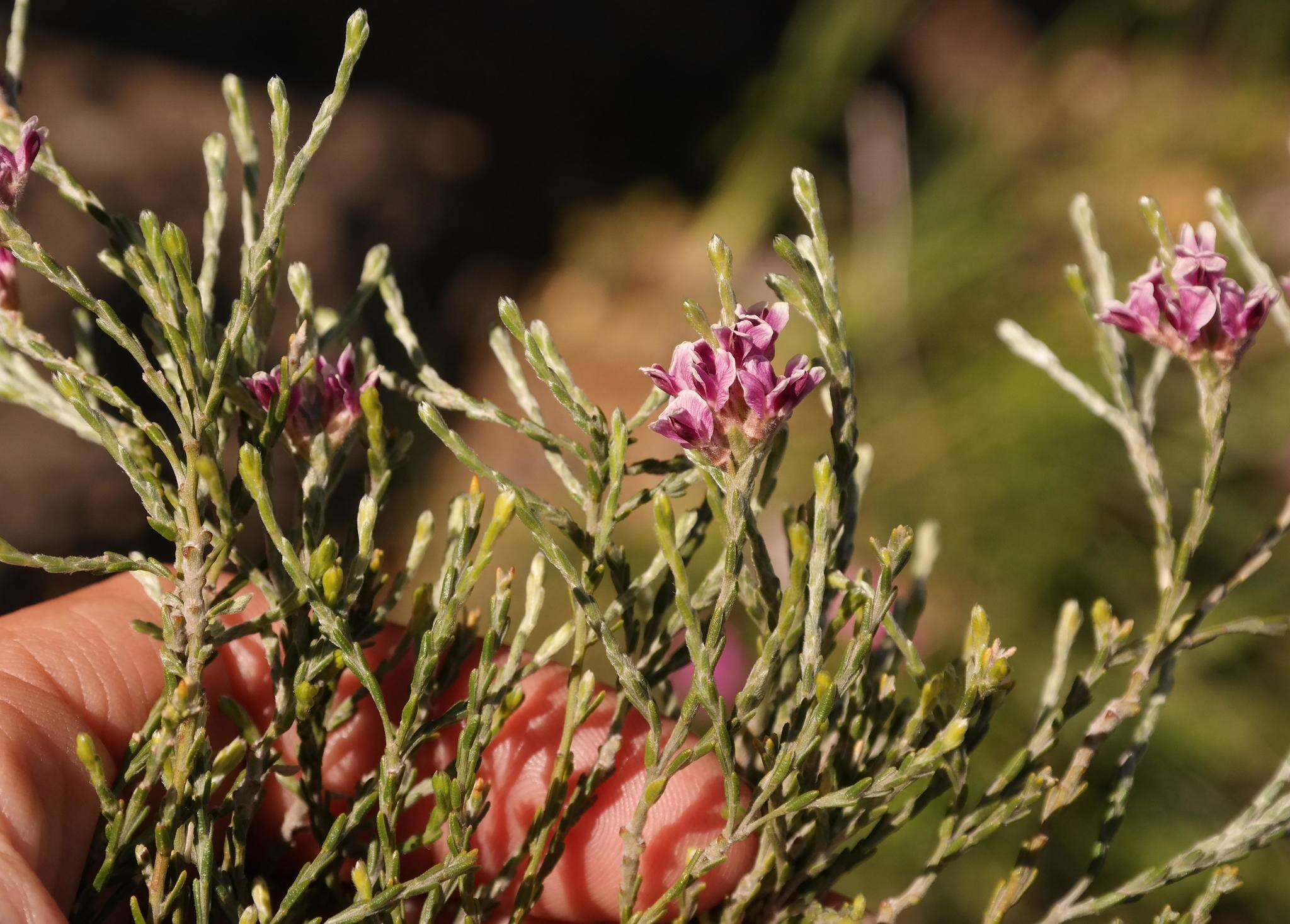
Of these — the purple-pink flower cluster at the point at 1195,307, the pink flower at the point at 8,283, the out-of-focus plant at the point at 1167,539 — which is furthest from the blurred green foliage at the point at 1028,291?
the pink flower at the point at 8,283

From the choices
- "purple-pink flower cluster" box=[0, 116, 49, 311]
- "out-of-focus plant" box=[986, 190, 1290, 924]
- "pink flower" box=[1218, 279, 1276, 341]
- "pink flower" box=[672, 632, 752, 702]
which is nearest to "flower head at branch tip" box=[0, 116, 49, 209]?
"purple-pink flower cluster" box=[0, 116, 49, 311]

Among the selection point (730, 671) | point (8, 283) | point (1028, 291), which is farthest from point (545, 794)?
point (1028, 291)

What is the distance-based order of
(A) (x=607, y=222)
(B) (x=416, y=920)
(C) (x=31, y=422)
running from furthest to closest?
1. (A) (x=607, y=222)
2. (C) (x=31, y=422)
3. (B) (x=416, y=920)

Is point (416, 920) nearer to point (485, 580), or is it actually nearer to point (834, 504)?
point (834, 504)

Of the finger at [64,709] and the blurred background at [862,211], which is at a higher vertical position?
the blurred background at [862,211]

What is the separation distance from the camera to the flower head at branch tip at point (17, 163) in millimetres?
839

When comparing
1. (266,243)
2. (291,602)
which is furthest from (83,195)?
(291,602)

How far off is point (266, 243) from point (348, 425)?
0.20 meters

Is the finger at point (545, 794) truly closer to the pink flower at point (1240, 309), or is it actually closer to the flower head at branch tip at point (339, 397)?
the flower head at branch tip at point (339, 397)

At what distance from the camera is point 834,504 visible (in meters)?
0.91

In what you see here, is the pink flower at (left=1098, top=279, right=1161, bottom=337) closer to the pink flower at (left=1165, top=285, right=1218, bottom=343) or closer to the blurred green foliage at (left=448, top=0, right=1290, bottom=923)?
the pink flower at (left=1165, top=285, right=1218, bottom=343)

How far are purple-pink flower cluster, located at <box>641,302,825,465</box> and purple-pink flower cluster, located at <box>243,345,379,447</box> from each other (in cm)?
33

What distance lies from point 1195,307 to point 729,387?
1.62 feet

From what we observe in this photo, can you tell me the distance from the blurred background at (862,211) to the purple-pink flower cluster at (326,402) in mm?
2103
